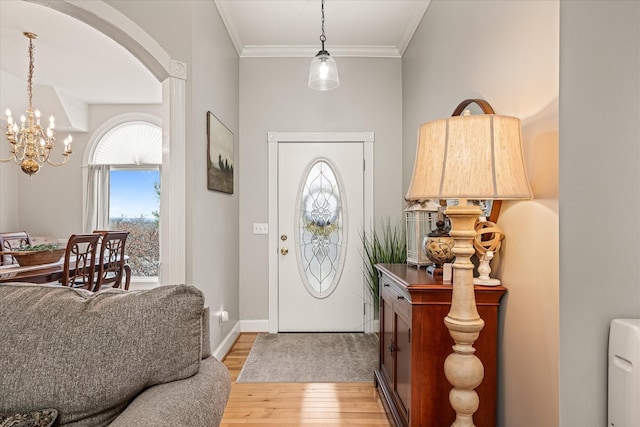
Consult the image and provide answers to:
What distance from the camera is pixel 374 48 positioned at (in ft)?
11.7

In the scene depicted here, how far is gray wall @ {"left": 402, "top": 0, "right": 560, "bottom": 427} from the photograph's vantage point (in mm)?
1289

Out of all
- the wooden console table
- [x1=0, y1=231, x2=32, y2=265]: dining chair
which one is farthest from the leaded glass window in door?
[x1=0, y1=231, x2=32, y2=265]: dining chair

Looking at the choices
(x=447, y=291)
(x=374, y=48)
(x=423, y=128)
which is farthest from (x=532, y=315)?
(x=374, y=48)

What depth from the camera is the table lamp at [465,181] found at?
1254 mm

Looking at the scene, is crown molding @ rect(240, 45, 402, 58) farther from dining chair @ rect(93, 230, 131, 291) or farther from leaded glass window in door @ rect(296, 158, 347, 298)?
dining chair @ rect(93, 230, 131, 291)

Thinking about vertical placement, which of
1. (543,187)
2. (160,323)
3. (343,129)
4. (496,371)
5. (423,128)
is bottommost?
(496,371)

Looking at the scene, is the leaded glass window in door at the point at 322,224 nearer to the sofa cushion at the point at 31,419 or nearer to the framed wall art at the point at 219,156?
the framed wall art at the point at 219,156

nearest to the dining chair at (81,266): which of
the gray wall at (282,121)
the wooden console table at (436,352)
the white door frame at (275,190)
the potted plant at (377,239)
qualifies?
the gray wall at (282,121)

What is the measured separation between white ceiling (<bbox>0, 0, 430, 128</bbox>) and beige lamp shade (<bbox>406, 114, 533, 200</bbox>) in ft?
6.52

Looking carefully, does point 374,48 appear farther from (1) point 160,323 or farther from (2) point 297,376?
(1) point 160,323

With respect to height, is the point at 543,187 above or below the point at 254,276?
above

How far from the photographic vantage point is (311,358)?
2.91 metres

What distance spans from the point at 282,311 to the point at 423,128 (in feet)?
8.81

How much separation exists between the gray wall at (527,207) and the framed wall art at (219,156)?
1736mm
